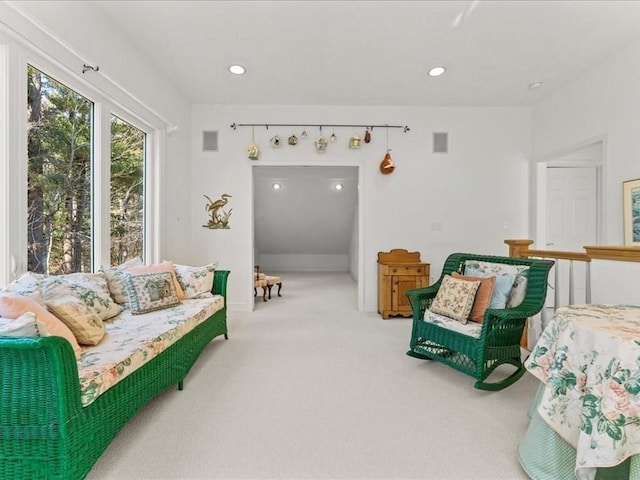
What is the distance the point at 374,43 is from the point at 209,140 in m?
2.43

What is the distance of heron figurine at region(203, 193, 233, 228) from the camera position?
4.30 m

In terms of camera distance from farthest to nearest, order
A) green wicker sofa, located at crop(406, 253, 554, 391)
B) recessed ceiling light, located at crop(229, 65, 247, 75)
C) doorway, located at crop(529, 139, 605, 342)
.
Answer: doorway, located at crop(529, 139, 605, 342) → recessed ceiling light, located at crop(229, 65, 247, 75) → green wicker sofa, located at crop(406, 253, 554, 391)

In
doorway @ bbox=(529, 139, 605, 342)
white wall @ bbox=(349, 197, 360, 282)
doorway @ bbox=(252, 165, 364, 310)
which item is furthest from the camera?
white wall @ bbox=(349, 197, 360, 282)

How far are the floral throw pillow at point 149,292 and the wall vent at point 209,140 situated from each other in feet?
7.12

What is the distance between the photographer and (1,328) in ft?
4.00

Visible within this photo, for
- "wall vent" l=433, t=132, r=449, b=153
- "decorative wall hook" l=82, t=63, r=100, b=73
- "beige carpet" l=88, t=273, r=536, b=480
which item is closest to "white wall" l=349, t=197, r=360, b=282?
"wall vent" l=433, t=132, r=449, b=153

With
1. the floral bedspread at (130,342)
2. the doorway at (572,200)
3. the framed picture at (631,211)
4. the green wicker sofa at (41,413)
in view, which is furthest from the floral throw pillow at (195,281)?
the doorway at (572,200)

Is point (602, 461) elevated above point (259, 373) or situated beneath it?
elevated above

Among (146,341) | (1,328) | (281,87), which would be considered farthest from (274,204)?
(1,328)

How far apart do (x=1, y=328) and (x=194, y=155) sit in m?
3.44

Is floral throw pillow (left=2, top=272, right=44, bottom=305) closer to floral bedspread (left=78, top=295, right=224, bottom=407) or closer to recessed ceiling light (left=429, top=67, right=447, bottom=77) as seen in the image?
floral bedspread (left=78, top=295, right=224, bottom=407)

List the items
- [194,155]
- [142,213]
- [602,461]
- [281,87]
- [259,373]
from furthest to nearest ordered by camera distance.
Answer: [194,155] → [281,87] → [142,213] → [259,373] → [602,461]

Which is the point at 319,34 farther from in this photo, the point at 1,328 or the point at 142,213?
the point at 1,328

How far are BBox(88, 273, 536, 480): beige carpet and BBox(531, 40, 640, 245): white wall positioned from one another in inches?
76.6
